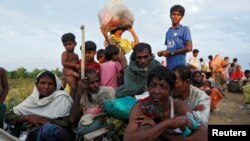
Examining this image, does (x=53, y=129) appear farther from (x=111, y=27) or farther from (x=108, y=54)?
(x=111, y=27)

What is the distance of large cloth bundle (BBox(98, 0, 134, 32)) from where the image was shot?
20.3 ft

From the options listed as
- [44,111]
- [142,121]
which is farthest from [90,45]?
[142,121]

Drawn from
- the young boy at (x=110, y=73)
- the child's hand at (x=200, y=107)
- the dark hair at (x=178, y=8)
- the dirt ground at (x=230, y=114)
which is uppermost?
the dark hair at (x=178, y=8)

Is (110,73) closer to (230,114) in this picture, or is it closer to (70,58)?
(70,58)

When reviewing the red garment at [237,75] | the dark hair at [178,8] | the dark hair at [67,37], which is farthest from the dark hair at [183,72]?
the red garment at [237,75]

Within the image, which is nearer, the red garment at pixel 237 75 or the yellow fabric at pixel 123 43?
the yellow fabric at pixel 123 43

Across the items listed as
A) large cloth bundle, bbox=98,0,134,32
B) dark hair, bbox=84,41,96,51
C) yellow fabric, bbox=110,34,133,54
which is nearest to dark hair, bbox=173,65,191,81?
dark hair, bbox=84,41,96,51

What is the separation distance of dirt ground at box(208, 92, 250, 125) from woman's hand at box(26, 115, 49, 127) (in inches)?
193

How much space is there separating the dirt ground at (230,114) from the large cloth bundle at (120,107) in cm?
488

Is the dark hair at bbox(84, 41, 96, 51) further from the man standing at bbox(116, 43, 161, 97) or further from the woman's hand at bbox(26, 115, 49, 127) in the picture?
the woman's hand at bbox(26, 115, 49, 127)

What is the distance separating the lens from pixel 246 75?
562 inches

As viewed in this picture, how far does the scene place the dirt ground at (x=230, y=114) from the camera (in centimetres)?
825

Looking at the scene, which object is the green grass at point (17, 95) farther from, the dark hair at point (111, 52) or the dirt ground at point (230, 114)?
the dirt ground at point (230, 114)

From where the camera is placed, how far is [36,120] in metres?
3.96
